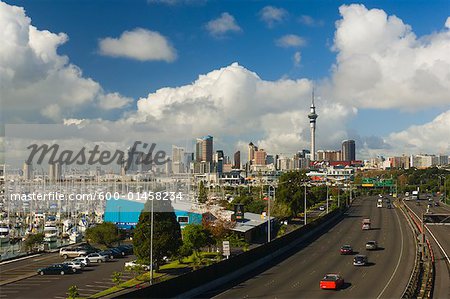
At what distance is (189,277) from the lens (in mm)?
29203

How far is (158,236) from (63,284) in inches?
301

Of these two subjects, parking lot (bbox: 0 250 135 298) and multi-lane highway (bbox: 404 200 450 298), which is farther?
parking lot (bbox: 0 250 135 298)

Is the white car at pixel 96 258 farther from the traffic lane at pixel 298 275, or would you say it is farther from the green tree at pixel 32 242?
the green tree at pixel 32 242

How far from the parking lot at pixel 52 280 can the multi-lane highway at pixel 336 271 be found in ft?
34.2

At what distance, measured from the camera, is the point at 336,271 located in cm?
3825

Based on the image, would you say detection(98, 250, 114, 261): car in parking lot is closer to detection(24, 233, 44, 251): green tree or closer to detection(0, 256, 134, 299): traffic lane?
detection(0, 256, 134, 299): traffic lane

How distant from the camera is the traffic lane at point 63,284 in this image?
33156 millimetres

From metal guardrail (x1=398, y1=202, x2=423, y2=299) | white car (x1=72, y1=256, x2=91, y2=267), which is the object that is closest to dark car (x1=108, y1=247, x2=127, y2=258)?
white car (x1=72, y1=256, x2=91, y2=267)

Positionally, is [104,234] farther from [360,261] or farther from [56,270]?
[360,261]

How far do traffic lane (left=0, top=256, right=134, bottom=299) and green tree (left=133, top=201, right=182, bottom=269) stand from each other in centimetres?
256

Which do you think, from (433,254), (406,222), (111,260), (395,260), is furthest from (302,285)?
(406,222)

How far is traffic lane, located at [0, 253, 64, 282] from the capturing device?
135 feet

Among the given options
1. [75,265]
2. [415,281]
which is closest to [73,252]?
[75,265]

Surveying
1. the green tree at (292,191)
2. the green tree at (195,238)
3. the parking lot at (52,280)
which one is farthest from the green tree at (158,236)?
the green tree at (292,191)
